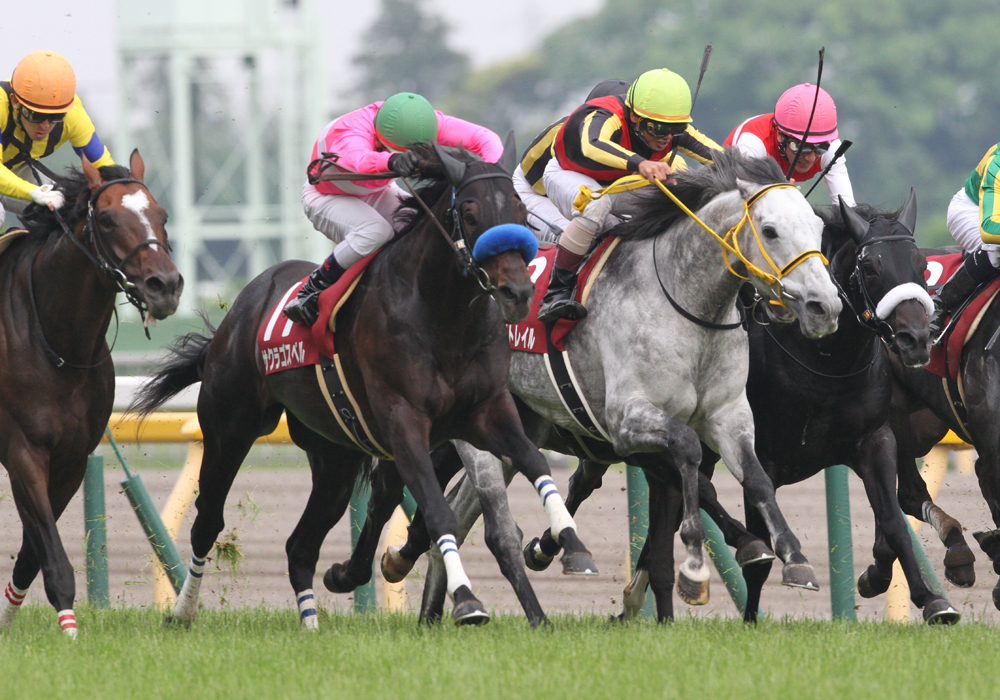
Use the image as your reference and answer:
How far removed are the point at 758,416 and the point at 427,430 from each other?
1635 millimetres

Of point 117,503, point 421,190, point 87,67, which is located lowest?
point 117,503

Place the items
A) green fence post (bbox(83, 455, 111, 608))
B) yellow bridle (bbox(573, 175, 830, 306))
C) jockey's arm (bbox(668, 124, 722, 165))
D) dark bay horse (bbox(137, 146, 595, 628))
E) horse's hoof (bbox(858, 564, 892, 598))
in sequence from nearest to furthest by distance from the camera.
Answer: dark bay horse (bbox(137, 146, 595, 628))
yellow bridle (bbox(573, 175, 830, 306))
horse's hoof (bbox(858, 564, 892, 598))
jockey's arm (bbox(668, 124, 722, 165))
green fence post (bbox(83, 455, 111, 608))

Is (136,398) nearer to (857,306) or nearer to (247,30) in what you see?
(857,306)

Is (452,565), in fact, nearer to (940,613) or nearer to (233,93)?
(940,613)

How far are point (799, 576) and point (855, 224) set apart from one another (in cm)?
171

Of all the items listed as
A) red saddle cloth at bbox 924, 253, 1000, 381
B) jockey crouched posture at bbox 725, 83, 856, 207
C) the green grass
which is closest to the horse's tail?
the green grass

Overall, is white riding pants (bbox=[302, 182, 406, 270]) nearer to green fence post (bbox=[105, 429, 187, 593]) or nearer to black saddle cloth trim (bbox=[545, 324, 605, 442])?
black saddle cloth trim (bbox=[545, 324, 605, 442])

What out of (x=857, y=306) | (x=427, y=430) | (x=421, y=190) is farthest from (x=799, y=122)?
(x=427, y=430)

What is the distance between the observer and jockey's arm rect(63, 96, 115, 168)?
6398mm

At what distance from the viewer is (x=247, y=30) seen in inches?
1235

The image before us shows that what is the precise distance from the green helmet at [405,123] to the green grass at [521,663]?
6.65 feet

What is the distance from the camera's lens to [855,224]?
6055 millimetres

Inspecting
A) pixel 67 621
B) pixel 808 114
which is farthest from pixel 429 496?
pixel 808 114

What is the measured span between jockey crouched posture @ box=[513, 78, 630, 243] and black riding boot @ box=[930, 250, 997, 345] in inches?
71.5
